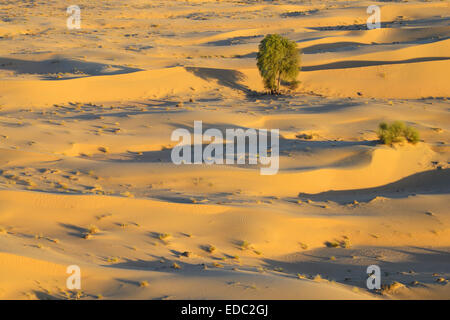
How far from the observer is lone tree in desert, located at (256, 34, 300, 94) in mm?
20578

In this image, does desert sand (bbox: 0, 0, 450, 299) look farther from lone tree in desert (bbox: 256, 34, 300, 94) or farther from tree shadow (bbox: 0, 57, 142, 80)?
lone tree in desert (bbox: 256, 34, 300, 94)

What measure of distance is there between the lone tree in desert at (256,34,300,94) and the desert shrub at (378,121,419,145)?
24.4 feet

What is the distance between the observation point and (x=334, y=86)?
72.4ft

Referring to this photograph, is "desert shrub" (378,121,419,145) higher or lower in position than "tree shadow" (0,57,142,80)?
lower

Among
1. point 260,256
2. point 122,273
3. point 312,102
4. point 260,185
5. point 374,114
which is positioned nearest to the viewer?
point 122,273

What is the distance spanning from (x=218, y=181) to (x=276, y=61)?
32.3 ft

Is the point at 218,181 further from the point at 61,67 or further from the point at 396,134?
the point at 61,67

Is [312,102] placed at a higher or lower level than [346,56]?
lower

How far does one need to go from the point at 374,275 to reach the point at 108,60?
18.4 meters

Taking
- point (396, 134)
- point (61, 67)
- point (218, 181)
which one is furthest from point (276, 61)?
point (218, 181)

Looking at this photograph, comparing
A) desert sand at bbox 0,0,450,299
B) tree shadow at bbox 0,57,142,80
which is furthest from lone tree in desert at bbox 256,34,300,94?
tree shadow at bbox 0,57,142,80

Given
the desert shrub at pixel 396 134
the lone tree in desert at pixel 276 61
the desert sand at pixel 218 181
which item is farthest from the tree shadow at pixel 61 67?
the desert shrub at pixel 396 134

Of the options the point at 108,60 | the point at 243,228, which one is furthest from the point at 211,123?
the point at 108,60

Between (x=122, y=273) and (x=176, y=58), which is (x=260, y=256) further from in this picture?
(x=176, y=58)
